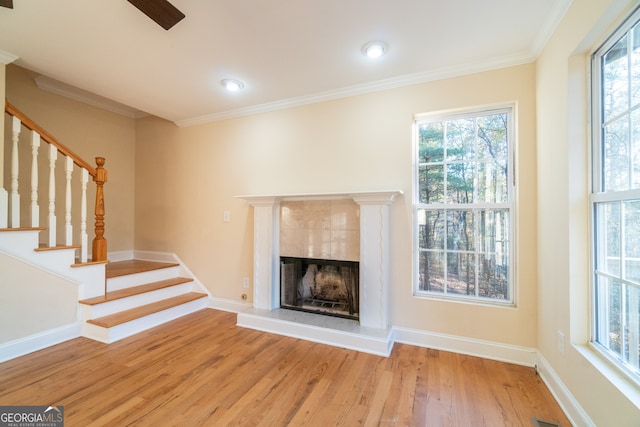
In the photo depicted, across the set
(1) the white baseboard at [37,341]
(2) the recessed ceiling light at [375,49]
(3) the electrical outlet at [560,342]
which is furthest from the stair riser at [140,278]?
(3) the electrical outlet at [560,342]

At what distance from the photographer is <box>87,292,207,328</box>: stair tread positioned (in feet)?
8.22

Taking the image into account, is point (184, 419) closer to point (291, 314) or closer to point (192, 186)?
point (291, 314)

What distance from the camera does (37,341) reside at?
7.53 ft

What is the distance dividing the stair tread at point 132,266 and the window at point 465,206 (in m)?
3.25

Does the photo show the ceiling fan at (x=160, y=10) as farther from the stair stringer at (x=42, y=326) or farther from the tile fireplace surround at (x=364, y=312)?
the stair stringer at (x=42, y=326)

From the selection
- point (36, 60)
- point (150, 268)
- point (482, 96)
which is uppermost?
point (36, 60)

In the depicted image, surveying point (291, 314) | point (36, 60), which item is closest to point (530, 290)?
point (291, 314)

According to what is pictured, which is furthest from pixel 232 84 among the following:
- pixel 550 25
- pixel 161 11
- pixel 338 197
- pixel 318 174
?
pixel 550 25

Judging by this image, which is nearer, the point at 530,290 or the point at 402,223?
the point at 530,290

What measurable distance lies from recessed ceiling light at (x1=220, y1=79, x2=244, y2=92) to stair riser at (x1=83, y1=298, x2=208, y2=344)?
99.8 inches

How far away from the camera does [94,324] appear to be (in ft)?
8.19

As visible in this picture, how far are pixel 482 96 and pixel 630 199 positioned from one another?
1404 mm

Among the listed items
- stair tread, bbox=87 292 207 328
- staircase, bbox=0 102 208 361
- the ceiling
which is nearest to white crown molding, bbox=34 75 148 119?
staircase, bbox=0 102 208 361

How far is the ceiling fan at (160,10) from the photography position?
1.52 m
